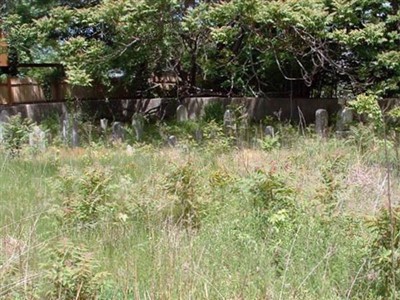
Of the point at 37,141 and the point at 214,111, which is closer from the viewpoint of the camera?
the point at 37,141

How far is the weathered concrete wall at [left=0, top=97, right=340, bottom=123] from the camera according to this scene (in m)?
11.8

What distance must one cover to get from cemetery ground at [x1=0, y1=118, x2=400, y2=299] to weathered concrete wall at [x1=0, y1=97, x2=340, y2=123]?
6903 mm

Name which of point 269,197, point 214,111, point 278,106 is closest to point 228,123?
point 214,111

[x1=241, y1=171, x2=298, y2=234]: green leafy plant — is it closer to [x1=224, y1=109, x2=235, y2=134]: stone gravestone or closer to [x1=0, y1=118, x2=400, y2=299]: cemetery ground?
[x1=0, y1=118, x2=400, y2=299]: cemetery ground

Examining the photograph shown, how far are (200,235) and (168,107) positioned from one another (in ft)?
33.3

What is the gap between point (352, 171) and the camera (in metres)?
4.58

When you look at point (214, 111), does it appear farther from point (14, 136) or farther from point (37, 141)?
point (14, 136)

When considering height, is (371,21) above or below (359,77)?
above

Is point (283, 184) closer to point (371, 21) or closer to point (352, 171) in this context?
point (352, 171)

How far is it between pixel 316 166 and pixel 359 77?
5.87 metres

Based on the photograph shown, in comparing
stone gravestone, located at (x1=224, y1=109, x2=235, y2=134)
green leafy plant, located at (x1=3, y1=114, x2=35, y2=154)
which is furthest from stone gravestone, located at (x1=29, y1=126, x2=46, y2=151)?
stone gravestone, located at (x1=224, y1=109, x2=235, y2=134)

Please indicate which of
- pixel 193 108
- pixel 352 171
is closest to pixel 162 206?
pixel 352 171

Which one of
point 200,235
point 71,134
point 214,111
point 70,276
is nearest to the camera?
point 70,276

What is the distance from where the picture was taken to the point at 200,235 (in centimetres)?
325
